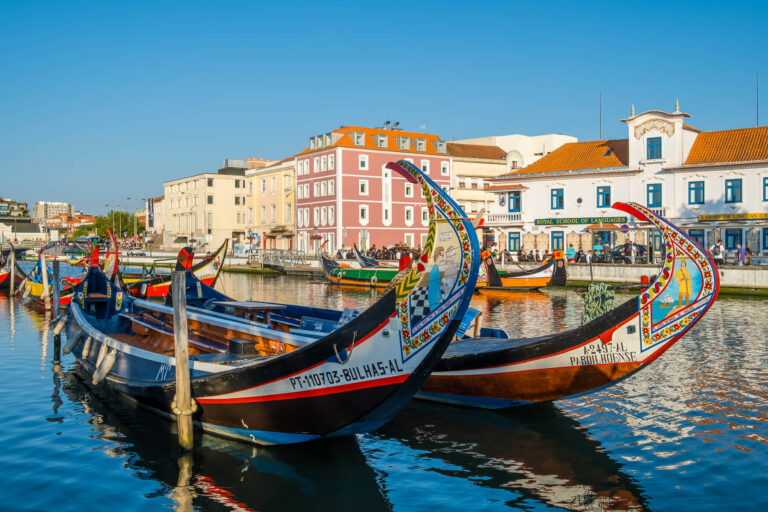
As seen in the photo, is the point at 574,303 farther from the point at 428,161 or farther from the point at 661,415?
the point at 428,161

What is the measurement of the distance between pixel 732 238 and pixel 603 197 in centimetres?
790

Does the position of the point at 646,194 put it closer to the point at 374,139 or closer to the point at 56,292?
the point at 374,139

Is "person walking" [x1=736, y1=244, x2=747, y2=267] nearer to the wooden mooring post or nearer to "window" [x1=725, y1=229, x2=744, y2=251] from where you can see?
"window" [x1=725, y1=229, x2=744, y2=251]

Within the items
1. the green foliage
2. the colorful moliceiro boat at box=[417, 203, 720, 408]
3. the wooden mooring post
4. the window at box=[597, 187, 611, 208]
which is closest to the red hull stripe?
the colorful moliceiro boat at box=[417, 203, 720, 408]

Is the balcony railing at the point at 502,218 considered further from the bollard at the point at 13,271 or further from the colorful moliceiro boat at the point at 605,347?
the colorful moliceiro boat at the point at 605,347

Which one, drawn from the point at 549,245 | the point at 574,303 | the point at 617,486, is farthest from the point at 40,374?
the point at 549,245

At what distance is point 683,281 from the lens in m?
10.4

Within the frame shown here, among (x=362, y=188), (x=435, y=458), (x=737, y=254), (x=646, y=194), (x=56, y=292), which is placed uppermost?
(x=362, y=188)

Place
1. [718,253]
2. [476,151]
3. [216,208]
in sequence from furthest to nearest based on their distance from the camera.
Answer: [216,208] → [476,151] → [718,253]

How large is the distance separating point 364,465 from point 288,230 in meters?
62.9

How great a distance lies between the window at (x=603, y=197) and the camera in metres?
43.6

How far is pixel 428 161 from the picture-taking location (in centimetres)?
6694

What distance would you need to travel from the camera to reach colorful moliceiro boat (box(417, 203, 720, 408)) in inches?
408

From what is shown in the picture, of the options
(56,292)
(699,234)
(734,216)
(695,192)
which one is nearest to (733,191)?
(734,216)
